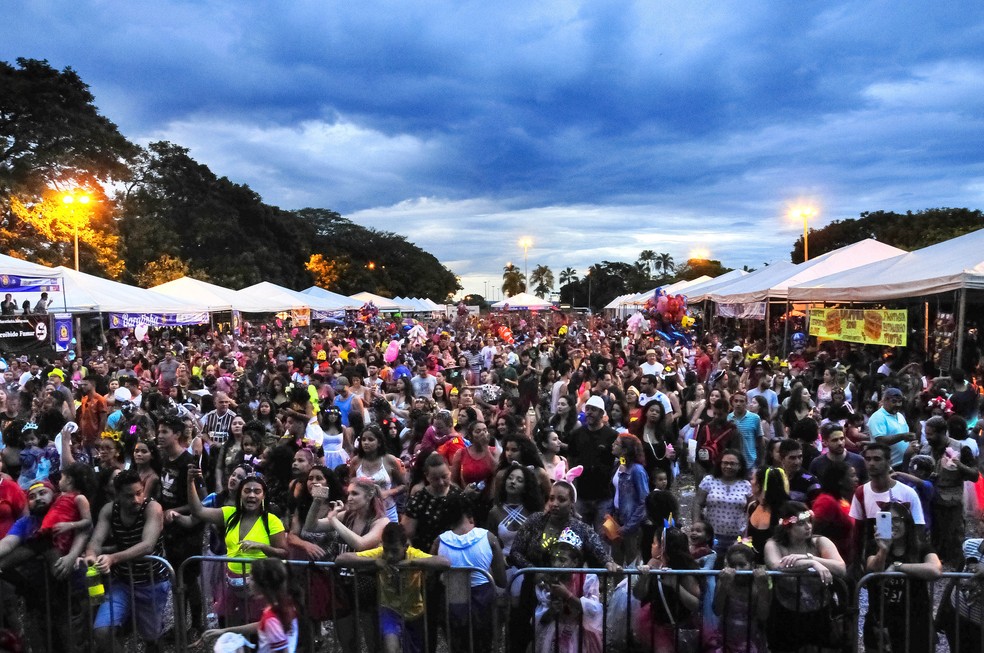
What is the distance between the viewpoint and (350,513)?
428cm

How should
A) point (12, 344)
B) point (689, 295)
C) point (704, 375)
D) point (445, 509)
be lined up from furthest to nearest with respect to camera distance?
point (689, 295), point (12, 344), point (704, 375), point (445, 509)

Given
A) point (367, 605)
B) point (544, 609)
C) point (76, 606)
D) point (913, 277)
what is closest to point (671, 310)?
point (913, 277)

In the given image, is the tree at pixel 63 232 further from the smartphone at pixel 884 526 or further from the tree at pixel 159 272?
the smartphone at pixel 884 526

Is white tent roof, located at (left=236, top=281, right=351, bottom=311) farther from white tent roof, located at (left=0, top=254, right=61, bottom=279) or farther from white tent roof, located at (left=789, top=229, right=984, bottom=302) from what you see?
white tent roof, located at (left=789, top=229, right=984, bottom=302)

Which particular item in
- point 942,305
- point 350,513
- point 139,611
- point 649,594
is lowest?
point 139,611

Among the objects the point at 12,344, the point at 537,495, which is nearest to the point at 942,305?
the point at 537,495

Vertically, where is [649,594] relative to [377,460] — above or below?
below

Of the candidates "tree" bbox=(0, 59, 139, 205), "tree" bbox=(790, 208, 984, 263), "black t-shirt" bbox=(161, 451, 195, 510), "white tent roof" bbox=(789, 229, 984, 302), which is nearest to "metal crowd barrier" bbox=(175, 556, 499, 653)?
"black t-shirt" bbox=(161, 451, 195, 510)

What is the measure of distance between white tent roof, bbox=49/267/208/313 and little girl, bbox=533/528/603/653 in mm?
15507

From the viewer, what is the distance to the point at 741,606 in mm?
3684

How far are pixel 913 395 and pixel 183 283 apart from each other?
22519mm

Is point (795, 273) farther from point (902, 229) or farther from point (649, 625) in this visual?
point (902, 229)

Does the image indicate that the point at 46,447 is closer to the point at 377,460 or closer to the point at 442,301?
the point at 377,460

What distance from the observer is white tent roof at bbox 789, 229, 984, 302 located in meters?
9.95
